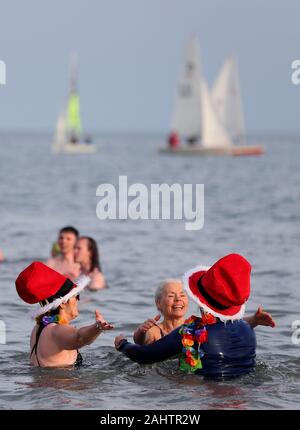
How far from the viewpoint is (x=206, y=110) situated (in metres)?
72.2

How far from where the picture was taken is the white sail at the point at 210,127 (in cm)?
7212

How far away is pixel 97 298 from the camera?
15734 mm

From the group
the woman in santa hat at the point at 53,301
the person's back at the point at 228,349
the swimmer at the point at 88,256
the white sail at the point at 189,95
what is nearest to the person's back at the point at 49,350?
the woman in santa hat at the point at 53,301

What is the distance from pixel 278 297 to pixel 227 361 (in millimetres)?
6629

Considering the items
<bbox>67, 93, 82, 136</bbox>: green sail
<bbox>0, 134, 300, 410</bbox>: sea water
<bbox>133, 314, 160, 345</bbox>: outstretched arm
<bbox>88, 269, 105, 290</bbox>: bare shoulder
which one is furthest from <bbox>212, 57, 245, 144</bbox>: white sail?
<bbox>133, 314, 160, 345</bbox>: outstretched arm

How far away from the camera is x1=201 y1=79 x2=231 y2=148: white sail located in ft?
237

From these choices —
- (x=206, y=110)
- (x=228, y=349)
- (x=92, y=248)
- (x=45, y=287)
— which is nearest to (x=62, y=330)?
(x=45, y=287)

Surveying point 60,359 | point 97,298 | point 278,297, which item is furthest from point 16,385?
point 278,297

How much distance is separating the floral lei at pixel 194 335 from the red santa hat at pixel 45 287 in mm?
1043

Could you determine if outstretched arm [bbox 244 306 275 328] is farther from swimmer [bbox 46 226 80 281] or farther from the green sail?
the green sail

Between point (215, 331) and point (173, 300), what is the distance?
0.83 m

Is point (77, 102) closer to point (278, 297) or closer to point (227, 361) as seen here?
point (278, 297)

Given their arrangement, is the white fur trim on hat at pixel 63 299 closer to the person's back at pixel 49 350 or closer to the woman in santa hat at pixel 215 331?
the person's back at pixel 49 350

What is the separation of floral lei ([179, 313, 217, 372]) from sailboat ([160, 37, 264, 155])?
61973mm
